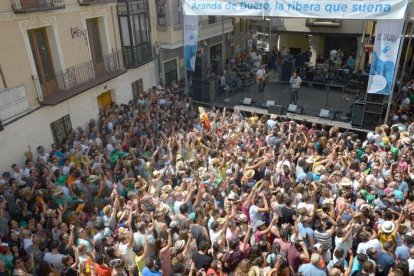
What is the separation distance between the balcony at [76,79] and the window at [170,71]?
418 cm

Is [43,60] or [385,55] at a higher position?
[43,60]

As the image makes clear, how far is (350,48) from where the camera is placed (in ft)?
71.4

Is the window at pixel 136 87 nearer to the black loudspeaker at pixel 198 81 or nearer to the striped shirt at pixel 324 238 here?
the black loudspeaker at pixel 198 81

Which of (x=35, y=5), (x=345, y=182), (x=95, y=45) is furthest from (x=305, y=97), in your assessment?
(x=35, y=5)

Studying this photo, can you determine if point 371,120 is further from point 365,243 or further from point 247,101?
point 365,243

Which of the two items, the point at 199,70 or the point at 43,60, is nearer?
the point at 43,60

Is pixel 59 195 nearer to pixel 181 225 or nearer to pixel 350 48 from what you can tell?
pixel 181 225

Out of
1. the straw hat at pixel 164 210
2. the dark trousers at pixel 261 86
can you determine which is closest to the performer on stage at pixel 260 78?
the dark trousers at pixel 261 86

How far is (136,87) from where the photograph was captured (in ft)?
55.3

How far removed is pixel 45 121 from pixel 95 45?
14.2 feet

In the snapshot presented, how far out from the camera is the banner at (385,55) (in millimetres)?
11391

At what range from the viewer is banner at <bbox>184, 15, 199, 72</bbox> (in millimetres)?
15484

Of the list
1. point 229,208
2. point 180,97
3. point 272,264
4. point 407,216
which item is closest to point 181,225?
point 229,208

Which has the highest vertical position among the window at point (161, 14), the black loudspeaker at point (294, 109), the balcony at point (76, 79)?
the window at point (161, 14)
